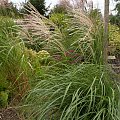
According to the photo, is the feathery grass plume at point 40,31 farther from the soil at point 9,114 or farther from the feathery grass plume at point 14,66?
the soil at point 9,114

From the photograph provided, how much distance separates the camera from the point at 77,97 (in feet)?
8.51

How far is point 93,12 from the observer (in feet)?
15.3

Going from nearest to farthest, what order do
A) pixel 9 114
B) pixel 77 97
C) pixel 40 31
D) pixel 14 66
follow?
pixel 77 97 → pixel 9 114 → pixel 14 66 → pixel 40 31

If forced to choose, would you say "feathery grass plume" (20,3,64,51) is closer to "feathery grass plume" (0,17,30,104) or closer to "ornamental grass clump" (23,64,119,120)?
"feathery grass plume" (0,17,30,104)

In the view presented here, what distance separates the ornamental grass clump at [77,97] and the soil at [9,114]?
0.46 metres

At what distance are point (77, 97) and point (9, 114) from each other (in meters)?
1.19

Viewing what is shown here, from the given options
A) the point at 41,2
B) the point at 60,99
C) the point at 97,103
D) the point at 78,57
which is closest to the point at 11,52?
the point at 78,57

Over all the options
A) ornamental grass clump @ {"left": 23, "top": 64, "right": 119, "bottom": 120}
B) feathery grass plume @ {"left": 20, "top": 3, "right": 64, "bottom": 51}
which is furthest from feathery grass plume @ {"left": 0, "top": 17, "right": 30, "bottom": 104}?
ornamental grass clump @ {"left": 23, "top": 64, "right": 119, "bottom": 120}

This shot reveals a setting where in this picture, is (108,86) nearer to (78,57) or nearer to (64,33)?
(78,57)

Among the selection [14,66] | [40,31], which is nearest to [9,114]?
[14,66]

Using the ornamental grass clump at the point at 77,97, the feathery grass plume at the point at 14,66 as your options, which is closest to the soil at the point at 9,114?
→ the feathery grass plume at the point at 14,66

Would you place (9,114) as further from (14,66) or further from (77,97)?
(77,97)

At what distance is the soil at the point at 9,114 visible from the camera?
135 inches

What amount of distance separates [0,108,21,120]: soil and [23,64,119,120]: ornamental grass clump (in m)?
0.46
